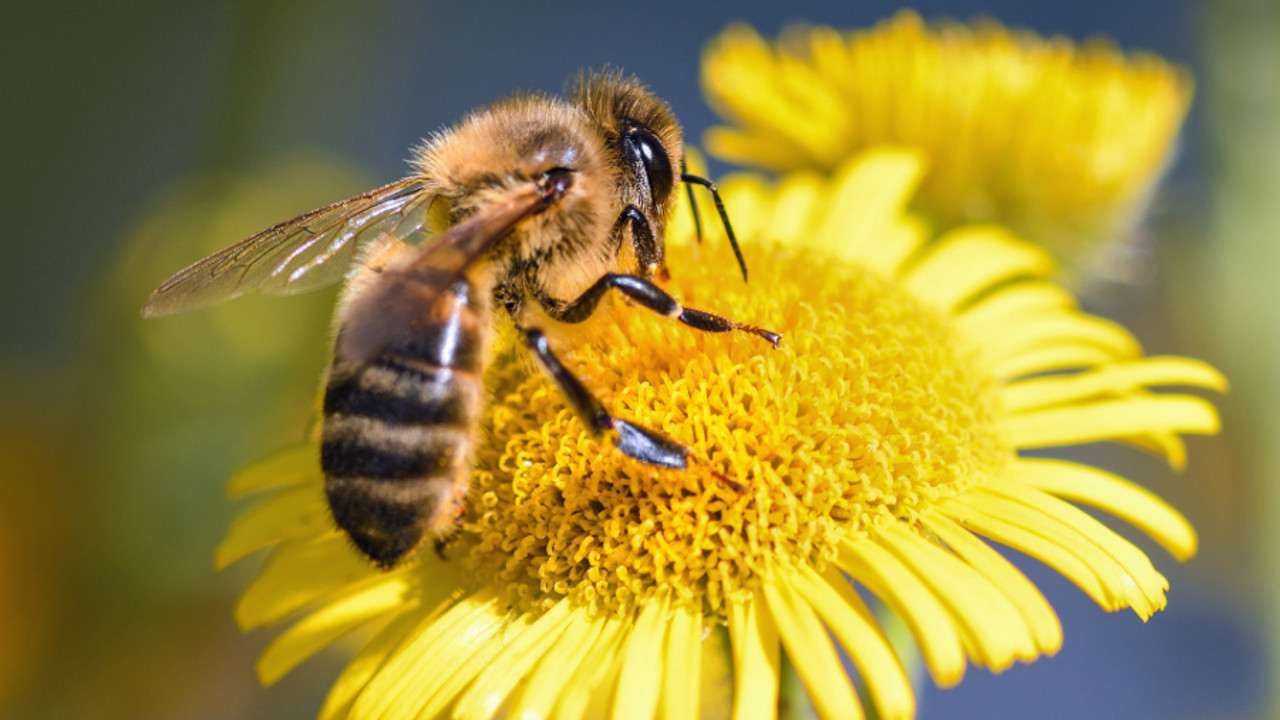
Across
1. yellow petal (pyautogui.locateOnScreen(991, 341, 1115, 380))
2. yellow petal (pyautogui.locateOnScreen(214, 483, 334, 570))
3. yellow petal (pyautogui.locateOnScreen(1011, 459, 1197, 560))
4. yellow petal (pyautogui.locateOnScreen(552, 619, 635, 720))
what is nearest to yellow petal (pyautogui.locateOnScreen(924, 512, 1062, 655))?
yellow petal (pyautogui.locateOnScreen(1011, 459, 1197, 560))

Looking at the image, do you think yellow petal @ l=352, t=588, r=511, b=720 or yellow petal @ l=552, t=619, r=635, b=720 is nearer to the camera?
yellow petal @ l=552, t=619, r=635, b=720

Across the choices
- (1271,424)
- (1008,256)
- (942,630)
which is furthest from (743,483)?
(1271,424)

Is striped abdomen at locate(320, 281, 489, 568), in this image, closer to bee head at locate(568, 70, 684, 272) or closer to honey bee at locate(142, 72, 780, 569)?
honey bee at locate(142, 72, 780, 569)

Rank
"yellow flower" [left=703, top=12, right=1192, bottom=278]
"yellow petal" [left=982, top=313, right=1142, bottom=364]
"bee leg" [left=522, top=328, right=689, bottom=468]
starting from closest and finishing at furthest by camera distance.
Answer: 1. "bee leg" [left=522, top=328, right=689, bottom=468]
2. "yellow petal" [left=982, top=313, right=1142, bottom=364]
3. "yellow flower" [left=703, top=12, right=1192, bottom=278]

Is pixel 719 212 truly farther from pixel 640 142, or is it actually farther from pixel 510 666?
pixel 510 666

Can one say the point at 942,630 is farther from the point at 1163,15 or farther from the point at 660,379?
the point at 1163,15

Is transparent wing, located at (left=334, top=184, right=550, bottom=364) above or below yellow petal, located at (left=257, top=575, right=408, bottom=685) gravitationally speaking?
above

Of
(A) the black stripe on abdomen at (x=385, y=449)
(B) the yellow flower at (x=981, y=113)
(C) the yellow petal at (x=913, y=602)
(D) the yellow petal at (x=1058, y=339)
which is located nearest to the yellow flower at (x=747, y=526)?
(C) the yellow petal at (x=913, y=602)
